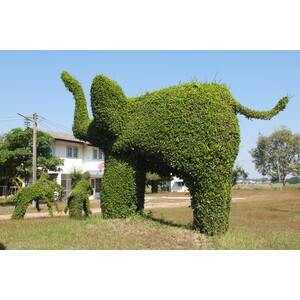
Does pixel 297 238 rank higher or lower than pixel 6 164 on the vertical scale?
lower

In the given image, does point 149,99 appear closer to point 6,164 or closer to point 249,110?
point 249,110

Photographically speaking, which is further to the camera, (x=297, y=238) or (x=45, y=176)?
(x=45, y=176)

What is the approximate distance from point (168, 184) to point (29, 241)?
146 ft

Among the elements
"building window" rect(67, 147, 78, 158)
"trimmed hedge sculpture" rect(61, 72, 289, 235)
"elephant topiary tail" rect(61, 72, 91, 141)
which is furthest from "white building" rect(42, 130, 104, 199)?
"trimmed hedge sculpture" rect(61, 72, 289, 235)

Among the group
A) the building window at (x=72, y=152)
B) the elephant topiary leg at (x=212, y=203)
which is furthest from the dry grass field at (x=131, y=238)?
the building window at (x=72, y=152)

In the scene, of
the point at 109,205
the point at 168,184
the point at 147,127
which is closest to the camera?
the point at 147,127

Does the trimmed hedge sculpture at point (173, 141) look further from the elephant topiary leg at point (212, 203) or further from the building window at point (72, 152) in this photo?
the building window at point (72, 152)

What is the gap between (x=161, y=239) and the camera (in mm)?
7879

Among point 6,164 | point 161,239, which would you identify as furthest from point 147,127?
point 6,164

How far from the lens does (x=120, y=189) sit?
9500 millimetres

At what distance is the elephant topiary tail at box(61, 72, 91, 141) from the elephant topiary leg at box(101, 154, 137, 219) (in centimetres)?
206

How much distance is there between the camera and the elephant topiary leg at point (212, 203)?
8188 millimetres

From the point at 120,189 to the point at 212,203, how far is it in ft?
9.67

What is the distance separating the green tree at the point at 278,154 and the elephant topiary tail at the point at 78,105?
52264mm
